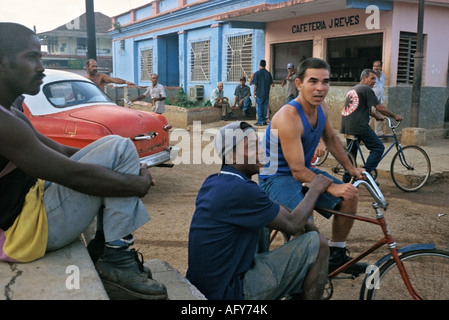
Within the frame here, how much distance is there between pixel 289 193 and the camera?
320cm

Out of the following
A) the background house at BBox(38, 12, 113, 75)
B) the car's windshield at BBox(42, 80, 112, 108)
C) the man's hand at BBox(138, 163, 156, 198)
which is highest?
the background house at BBox(38, 12, 113, 75)

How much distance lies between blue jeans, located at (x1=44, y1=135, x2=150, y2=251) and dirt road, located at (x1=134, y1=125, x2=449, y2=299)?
Answer: 1.84 metres

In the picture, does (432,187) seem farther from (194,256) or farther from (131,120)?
(194,256)

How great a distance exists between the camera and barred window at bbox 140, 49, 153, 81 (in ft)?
77.2

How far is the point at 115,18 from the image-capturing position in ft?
88.0

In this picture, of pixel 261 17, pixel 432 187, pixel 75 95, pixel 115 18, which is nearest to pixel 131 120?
pixel 75 95

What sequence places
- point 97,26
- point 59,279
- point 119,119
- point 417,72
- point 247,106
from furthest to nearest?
point 97,26 → point 247,106 → point 417,72 → point 119,119 → point 59,279

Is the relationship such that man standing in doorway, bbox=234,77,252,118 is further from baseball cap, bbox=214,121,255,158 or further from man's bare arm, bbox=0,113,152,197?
man's bare arm, bbox=0,113,152,197

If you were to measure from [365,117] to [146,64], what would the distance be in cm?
1904

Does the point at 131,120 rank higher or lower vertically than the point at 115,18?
lower

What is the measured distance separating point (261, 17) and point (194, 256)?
41.6 ft

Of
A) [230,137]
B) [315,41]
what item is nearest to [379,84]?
[315,41]

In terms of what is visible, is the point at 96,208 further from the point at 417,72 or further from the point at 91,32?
the point at 91,32

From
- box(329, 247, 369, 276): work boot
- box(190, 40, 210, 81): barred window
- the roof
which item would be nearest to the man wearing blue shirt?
box(329, 247, 369, 276): work boot
